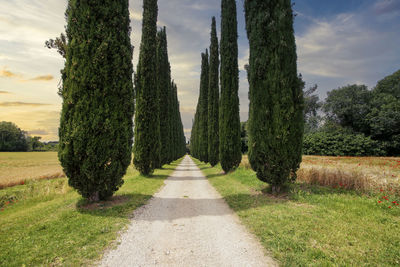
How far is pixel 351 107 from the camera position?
3066 cm

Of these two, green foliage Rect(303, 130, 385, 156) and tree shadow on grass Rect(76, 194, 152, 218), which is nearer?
tree shadow on grass Rect(76, 194, 152, 218)

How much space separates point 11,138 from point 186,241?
8325cm

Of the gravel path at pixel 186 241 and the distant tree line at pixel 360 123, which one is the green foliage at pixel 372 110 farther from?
the gravel path at pixel 186 241

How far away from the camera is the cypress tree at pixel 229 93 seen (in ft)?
48.2

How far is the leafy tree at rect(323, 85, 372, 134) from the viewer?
29906 mm

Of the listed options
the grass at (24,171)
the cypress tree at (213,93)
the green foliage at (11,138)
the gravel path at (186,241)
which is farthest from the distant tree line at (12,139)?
the gravel path at (186,241)

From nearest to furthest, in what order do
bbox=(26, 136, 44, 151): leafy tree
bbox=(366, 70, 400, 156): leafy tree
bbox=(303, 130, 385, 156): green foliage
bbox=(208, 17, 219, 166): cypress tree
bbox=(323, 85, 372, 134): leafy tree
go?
bbox=(208, 17, 219, 166): cypress tree → bbox=(366, 70, 400, 156): leafy tree → bbox=(303, 130, 385, 156): green foliage → bbox=(323, 85, 372, 134): leafy tree → bbox=(26, 136, 44, 151): leafy tree

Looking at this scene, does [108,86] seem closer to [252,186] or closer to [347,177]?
[252,186]

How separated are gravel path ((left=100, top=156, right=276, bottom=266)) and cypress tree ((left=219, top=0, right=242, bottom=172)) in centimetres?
875

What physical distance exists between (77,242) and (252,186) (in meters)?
7.25

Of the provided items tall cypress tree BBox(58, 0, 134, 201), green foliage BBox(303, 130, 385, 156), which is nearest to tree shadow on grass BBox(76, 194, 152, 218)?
tall cypress tree BBox(58, 0, 134, 201)

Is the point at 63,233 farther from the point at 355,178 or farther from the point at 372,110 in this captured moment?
the point at 372,110

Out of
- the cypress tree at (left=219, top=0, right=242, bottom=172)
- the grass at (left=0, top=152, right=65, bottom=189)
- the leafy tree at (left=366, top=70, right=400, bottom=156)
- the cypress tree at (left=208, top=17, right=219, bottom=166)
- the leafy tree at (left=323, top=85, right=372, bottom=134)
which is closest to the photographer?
the grass at (left=0, top=152, right=65, bottom=189)

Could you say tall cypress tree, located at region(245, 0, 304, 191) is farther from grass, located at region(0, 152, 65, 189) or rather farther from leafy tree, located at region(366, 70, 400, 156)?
leafy tree, located at region(366, 70, 400, 156)
